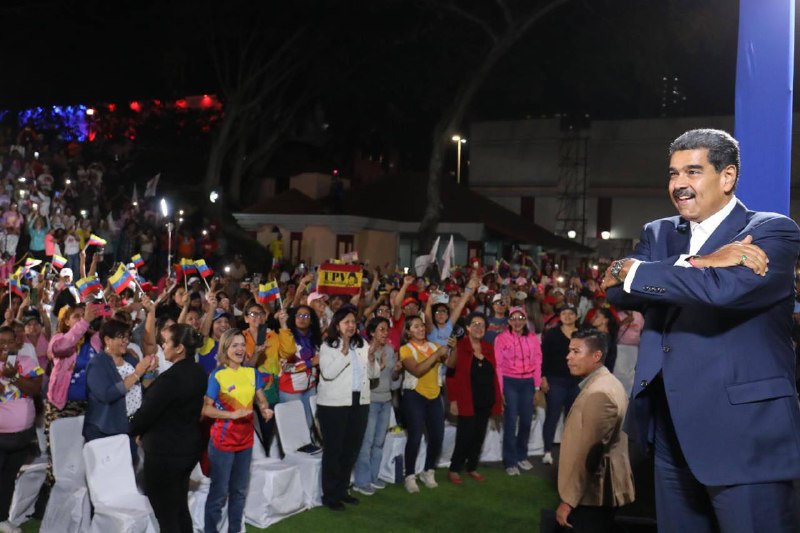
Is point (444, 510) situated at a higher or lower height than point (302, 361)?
lower

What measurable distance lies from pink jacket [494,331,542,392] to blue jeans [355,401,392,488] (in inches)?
66.0

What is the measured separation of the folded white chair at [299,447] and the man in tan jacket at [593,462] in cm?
351

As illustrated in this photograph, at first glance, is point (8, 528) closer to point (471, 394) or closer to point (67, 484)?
point (67, 484)

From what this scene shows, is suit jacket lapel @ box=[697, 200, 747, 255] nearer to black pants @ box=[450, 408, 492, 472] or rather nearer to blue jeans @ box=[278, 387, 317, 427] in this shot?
blue jeans @ box=[278, 387, 317, 427]

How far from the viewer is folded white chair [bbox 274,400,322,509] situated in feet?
25.5

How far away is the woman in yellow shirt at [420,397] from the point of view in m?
8.59

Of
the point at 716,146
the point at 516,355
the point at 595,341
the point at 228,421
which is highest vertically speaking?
the point at 716,146

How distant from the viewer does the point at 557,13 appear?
2480 centimetres

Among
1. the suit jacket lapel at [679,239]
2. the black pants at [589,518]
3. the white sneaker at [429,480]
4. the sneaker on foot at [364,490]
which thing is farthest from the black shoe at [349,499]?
the suit jacket lapel at [679,239]

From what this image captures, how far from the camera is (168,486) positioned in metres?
5.67

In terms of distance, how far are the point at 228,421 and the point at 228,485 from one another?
22.6 inches

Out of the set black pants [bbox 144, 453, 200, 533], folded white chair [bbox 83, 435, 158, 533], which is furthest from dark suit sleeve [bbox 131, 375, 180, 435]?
folded white chair [bbox 83, 435, 158, 533]

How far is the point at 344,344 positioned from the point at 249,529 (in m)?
1.88

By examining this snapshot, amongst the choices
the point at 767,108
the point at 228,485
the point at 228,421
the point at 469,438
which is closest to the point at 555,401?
the point at 469,438
